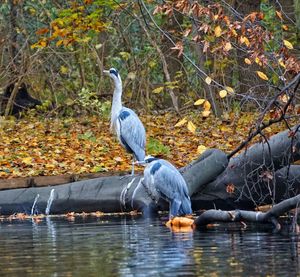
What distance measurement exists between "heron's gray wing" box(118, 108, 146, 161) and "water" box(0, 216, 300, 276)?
12.3 ft

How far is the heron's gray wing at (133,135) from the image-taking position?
60.8 feet

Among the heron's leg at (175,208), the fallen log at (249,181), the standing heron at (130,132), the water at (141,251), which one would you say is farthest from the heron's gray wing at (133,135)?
the water at (141,251)

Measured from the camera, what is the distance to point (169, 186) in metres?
15.8

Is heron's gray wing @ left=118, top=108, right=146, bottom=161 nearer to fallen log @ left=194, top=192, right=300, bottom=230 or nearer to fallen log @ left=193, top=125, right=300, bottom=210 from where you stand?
fallen log @ left=193, top=125, right=300, bottom=210

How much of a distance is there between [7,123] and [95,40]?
4.94 metres

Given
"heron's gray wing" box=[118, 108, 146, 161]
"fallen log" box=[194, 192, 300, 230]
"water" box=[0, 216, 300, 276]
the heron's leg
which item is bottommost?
"water" box=[0, 216, 300, 276]

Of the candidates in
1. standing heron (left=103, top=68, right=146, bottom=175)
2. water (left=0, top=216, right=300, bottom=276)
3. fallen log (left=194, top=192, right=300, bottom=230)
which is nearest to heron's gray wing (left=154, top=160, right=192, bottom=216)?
water (left=0, top=216, right=300, bottom=276)

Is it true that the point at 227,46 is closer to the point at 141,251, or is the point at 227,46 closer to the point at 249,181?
the point at 141,251

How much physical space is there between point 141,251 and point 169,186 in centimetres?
474

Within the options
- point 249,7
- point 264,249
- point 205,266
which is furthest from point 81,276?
point 249,7

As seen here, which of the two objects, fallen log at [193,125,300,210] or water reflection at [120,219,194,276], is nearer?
water reflection at [120,219,194,276]

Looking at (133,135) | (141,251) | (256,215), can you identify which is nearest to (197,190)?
(133,135)

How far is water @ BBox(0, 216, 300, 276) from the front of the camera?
9500 millimetres

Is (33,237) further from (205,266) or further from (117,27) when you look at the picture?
(117,27)
